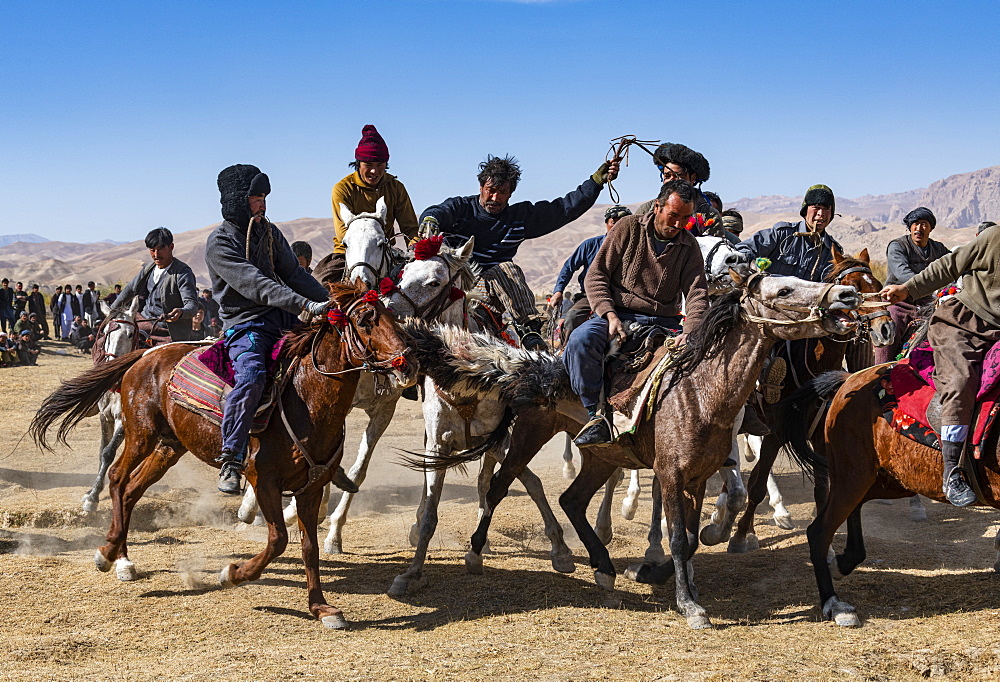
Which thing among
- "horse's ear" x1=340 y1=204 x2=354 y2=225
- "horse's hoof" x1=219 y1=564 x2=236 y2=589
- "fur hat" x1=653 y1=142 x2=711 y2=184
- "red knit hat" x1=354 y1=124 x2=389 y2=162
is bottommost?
"horse's hoof" x1=219 y1=564 x2=236 y2=589

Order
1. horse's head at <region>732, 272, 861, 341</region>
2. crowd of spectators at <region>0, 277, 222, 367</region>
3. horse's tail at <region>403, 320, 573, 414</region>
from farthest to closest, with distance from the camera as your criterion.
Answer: crowd of spectators at <region>0, 277, 222, 367</region> < horse's tail at <region>403, 320, 573, 414</region> < horse's head at <region>732, 272, 861, 341</region>

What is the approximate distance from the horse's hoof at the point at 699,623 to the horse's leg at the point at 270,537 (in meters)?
2.44

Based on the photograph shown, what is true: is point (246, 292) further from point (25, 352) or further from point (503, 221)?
point (25, 352)

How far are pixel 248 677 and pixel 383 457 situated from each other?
7.88 meters

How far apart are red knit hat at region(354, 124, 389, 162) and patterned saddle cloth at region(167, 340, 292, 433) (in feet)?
8.37

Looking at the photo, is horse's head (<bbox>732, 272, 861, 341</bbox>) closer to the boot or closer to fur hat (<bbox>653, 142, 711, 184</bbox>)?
the boot

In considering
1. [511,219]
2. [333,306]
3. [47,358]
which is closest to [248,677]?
[333,306]

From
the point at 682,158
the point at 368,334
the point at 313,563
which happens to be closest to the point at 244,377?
the point at 368,334

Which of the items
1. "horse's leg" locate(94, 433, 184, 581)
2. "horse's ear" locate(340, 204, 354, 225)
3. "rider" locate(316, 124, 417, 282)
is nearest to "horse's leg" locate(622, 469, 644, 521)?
"rider" locate(316, 124, 417, 282)

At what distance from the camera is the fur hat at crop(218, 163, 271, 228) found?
6.01 meters

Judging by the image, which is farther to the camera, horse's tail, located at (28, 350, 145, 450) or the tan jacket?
the tan jacket

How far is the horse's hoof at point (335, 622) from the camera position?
5.40 m

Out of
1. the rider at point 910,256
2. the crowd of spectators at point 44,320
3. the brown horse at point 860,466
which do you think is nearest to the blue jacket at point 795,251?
the brown horse at point 860,466

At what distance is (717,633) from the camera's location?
5.23 m
